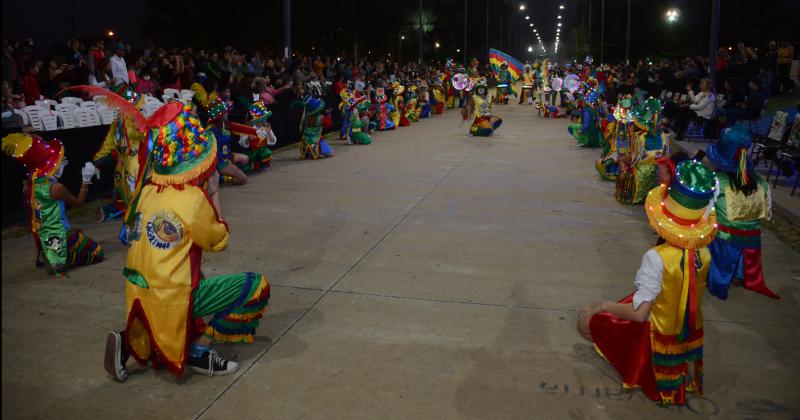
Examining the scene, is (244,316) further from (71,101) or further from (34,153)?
(71,101)

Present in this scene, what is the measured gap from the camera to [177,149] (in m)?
3.92

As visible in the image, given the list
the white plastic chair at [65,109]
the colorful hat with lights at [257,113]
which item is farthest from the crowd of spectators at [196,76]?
the colorful hat with lights at [257,113]

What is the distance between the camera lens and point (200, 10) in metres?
44.9

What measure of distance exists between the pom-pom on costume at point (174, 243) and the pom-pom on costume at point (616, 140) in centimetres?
771

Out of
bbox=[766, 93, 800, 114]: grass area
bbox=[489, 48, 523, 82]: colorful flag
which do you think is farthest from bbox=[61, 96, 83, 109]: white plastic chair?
bbox=[766, 93, 800, 114]: grass area

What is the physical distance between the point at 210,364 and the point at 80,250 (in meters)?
3.09

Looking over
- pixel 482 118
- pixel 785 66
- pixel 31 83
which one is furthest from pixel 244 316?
pixel 785 66

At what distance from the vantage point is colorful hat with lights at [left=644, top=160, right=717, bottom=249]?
3.69m

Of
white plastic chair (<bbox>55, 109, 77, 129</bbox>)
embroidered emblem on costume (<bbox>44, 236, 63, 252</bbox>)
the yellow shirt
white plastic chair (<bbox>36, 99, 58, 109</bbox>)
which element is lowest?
embroidered emblem on costume (<bbox>44, 236, 63, 252</bbox>)

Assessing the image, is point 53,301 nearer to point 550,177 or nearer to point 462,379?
point 462,379

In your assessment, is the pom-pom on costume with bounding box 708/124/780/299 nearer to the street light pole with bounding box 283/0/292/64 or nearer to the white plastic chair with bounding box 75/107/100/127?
the white plastic chair with bounding box 75/107/100/127

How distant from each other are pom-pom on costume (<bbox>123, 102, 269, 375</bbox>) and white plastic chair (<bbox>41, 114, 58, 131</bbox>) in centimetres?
712

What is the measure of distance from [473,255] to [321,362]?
298 centimetres

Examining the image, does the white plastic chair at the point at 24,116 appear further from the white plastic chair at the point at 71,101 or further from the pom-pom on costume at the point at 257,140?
the pom-pom on costume at the point at 257,140
